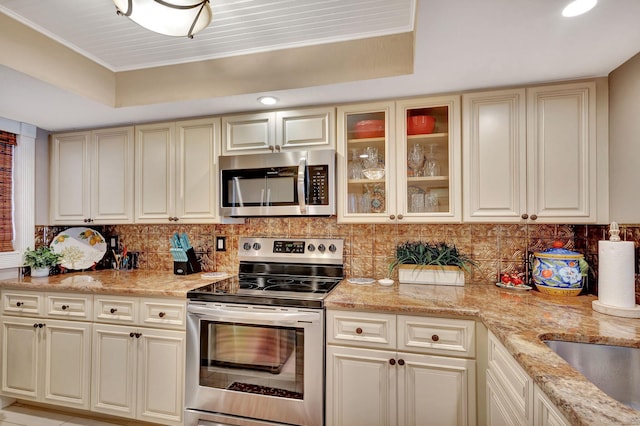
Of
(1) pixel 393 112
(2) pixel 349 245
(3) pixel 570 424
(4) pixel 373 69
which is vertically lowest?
(3) pixel 570 424

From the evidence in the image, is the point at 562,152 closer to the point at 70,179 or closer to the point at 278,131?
the point at 278,131

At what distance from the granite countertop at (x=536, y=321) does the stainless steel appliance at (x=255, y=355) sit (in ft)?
0.76

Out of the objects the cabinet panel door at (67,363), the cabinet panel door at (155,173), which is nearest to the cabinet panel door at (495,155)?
the cabinet panel door at (155,173)

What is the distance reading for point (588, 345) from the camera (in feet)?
3.98

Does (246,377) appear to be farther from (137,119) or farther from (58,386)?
(137,119)

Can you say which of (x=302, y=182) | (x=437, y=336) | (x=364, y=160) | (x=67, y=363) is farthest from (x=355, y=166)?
(x=67, y=363)

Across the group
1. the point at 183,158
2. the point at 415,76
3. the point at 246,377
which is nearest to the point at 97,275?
the point at 183,158

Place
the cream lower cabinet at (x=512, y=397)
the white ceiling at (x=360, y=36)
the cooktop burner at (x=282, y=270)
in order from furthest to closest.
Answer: the cooktop burner at (x=282, y=270), the white ceiling at (x=360, y=36), the cream lower cabinet at (x=512, y=397)

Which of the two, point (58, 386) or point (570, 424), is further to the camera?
point (58, 386)

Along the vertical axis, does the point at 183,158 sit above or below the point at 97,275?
above

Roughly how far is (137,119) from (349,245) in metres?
1.92

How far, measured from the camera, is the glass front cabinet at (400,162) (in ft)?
6.46

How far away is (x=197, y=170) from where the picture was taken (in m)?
2.38

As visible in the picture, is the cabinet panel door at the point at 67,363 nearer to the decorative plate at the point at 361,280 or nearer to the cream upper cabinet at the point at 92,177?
the cream upper cabinet at the point at 92,177
